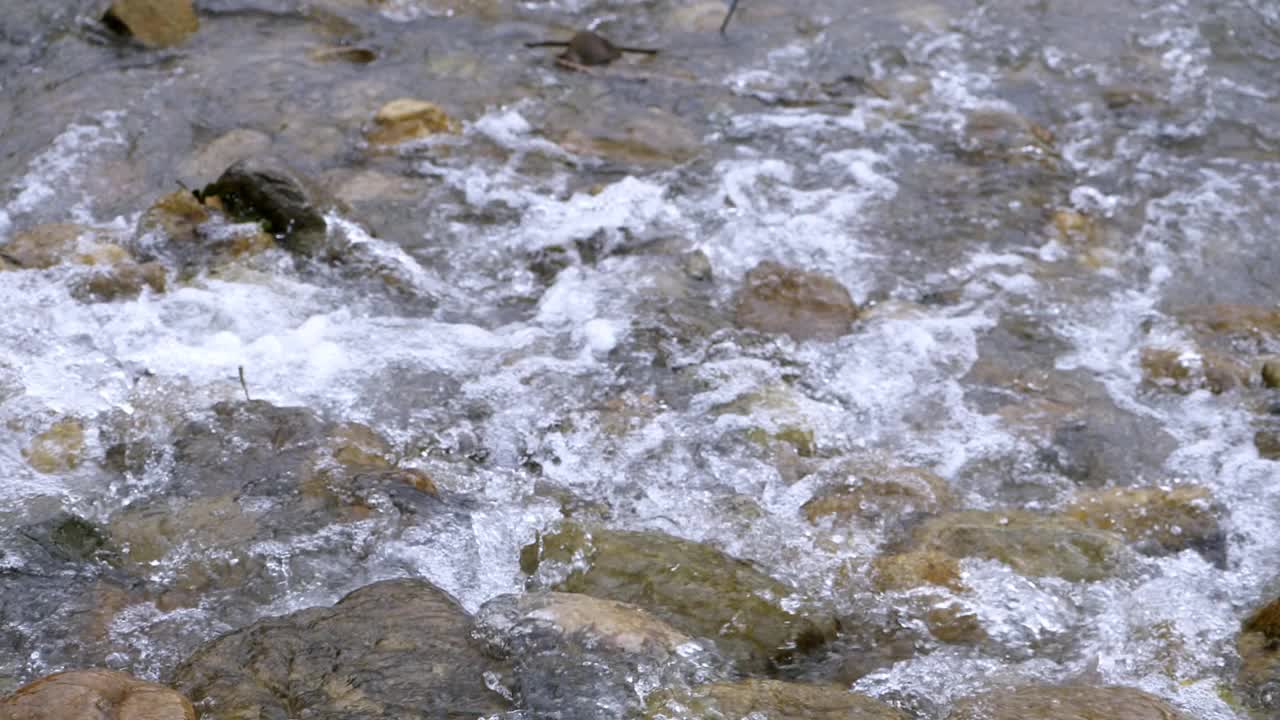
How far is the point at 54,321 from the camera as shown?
416cm

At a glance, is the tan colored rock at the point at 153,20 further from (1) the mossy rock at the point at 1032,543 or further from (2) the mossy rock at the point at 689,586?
(1) the mossy rock at the point at 1032,543

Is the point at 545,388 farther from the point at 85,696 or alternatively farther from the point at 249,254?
the point at 85,696

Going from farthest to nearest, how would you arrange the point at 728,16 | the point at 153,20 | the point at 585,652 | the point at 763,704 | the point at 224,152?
the point at 728,16 < the point at 153,20 < the point at 224,152 < the point at 585,652 < the point at 763,704

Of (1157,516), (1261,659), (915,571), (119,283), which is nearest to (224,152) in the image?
(119,283)

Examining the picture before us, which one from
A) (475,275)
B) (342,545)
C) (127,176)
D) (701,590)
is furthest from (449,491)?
(127,176)

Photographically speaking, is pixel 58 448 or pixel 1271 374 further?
pixel 1271 374

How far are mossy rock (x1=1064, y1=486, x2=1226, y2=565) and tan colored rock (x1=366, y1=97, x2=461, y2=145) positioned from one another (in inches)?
122

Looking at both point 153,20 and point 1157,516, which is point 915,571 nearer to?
point 1157,516

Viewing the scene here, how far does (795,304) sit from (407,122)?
1965mm

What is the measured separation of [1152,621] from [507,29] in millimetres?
4418

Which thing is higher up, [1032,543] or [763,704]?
[763,704]

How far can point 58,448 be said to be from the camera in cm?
362

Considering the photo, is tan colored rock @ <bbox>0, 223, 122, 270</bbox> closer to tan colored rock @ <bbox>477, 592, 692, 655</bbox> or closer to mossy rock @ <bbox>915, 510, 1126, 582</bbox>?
tan colored rock @ <bbox>477, 592, 692, 655</bbox>

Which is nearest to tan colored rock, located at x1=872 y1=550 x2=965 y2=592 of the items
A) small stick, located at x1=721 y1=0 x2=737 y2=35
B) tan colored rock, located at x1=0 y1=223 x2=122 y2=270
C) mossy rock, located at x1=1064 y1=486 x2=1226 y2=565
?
mossy rock, located at x1=1064 y1=486 x2=1226 y2=565
